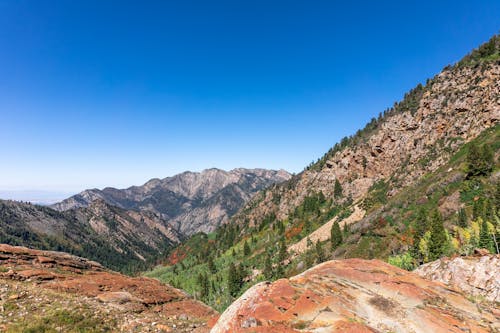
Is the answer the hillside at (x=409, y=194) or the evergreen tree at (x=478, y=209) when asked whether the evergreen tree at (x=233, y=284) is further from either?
the evergreen tree at (x=478, y=209)

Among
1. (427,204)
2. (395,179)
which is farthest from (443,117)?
(427,204)

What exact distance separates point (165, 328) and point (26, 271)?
15445mm

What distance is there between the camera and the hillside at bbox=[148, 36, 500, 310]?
2670 inches

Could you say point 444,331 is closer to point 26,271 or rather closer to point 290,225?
Result: point 26,271

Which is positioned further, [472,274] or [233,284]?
[233,284]

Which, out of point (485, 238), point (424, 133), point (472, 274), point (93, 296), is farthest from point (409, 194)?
point (93, 296)

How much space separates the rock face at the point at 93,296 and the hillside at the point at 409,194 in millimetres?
58776

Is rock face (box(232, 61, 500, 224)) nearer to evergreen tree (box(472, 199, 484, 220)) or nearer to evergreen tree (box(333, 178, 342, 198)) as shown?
evergreen tree (box(333, 178, 342, 198))

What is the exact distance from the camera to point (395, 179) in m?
124

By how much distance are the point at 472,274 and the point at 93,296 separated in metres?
39.6

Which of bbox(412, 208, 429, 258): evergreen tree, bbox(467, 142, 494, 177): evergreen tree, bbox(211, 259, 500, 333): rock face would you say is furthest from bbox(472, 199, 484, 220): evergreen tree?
bbox(211, 259, 500, 333): rock face

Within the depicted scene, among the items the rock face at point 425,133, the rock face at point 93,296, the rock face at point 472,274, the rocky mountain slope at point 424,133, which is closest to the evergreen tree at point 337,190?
the rock face at point 425,133

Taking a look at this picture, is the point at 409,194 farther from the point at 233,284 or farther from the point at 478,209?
the point at 233,284

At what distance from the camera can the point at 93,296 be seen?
872 inches
